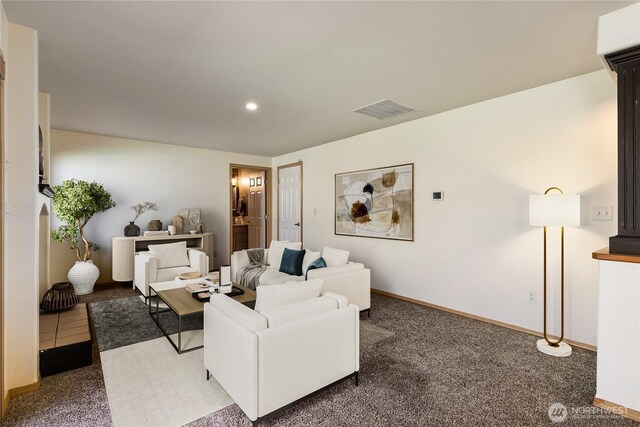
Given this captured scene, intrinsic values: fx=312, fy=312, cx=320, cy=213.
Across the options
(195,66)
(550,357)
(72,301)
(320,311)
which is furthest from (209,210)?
(550,357)

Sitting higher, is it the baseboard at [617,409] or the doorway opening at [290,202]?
the doorway opening at [290,202]

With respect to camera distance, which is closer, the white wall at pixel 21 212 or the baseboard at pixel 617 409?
the baseboard at pixel 617 409

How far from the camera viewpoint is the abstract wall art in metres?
4.33

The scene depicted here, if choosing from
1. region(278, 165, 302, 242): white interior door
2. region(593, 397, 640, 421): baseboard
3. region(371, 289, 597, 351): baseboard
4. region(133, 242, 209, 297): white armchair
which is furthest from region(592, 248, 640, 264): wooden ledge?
region(278, 165, 302, 242): white interior door

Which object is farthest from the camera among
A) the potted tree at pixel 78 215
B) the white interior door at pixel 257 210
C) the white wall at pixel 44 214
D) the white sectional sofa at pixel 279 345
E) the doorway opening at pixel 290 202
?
the white interior door at pixel 257 210

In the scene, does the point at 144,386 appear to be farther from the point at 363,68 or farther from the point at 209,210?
the point at 209,210

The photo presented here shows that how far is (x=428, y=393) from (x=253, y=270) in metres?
2.73

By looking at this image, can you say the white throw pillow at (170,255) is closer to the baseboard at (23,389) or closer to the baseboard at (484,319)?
the baseboard at (23,389)

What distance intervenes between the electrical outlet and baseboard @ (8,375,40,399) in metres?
4.64

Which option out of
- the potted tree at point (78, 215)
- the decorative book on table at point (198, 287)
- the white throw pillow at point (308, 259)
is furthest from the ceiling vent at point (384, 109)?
the potted tree at point (78, 215)

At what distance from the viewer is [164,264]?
4504 millimetres

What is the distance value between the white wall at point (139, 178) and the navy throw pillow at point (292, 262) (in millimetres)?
2679

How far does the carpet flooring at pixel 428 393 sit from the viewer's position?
1.87m

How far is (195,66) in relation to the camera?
266 centimetres
